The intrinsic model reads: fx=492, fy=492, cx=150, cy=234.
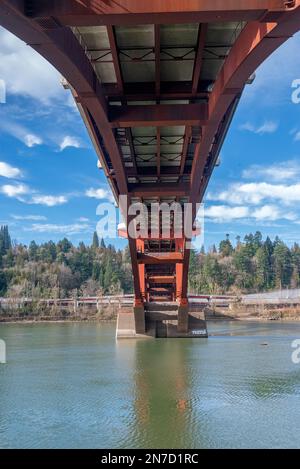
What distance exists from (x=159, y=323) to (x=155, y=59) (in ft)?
101

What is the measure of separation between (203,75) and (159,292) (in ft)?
131

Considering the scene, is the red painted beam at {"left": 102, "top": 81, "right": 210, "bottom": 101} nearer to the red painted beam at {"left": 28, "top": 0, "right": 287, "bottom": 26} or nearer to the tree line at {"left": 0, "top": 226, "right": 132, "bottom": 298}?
the red painted beam at {"left": 28, "top": 0, "right": 287, "bottom": 26}

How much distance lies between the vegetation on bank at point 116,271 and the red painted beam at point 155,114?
91.3 metres

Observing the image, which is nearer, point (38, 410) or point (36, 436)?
point (36, 436)

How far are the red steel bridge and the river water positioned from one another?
7.02 meters

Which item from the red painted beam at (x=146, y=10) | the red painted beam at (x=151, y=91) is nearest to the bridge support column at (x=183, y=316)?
the red painted beam at (x=151, y=91)

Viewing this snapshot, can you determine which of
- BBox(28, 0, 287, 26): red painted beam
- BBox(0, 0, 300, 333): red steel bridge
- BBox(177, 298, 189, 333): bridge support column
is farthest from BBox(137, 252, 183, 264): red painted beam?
BBox(28, 0, 287, 26): red painted beam

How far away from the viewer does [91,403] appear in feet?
50.5

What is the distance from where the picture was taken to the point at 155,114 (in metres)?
11.2

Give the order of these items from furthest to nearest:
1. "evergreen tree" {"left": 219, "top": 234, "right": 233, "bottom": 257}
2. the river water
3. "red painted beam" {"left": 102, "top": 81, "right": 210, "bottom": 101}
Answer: "evergreen tree" {"left": 219, "top": 234, "right": 233, "bottom": 257}, the river water, "red painted beam" {"left": 102, "top": 81, "right": 210, "bottom": 101}

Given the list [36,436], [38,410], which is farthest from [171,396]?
[36,436]

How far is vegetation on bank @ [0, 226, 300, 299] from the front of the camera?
105312mm

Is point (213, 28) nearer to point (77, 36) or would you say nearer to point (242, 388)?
point (77, 36)

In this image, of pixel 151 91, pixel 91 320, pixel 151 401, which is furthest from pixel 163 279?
pixel 91 320
